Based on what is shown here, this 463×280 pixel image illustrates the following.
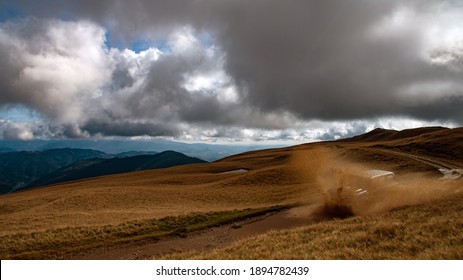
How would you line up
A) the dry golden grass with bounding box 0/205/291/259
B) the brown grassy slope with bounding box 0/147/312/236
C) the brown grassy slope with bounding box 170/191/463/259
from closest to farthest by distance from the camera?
the brown grassy slope with bounding box 170/191/463/259
the dry golden grass with bounding box 0/205/291/259
the brown grassy slope with bounding box 0/147/312/236

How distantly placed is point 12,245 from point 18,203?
38275 mm

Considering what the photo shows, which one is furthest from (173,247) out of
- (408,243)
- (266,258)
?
(408,243)

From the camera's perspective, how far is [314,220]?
2677cm

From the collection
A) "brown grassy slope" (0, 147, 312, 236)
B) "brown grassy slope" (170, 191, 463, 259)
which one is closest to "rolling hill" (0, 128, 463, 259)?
"brown grassy slope" (170, 191, 463, 259)

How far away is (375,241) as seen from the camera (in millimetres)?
13805

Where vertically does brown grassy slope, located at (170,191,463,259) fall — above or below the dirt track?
above

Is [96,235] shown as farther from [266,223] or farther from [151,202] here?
[151,202]

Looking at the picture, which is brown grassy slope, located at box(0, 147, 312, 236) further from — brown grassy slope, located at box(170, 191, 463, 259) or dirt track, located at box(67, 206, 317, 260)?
brown grassy slope, located at box(170, 191, 463, 259)

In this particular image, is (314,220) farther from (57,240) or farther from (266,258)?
(57,240)

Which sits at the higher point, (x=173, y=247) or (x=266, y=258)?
(x=266, y=258)

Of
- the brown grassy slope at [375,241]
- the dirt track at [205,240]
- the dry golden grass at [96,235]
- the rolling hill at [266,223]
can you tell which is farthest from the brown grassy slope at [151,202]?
the brown grassy slope at [375,241]

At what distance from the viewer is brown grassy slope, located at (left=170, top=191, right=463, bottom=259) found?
1192 cm

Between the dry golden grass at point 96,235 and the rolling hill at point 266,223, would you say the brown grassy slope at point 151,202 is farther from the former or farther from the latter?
the dry golden grass at point 96,235

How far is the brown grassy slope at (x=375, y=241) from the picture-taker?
469 inches
